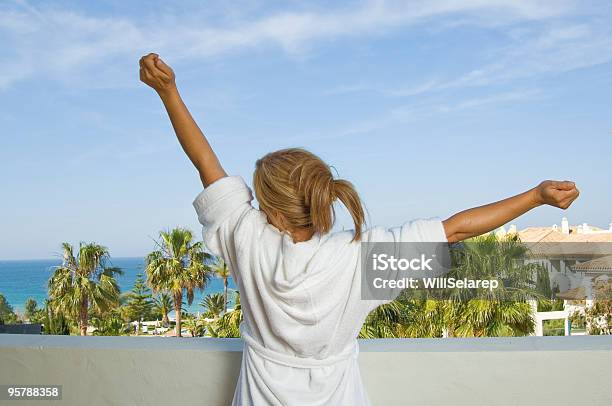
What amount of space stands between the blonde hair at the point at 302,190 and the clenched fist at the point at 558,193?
0.29 m

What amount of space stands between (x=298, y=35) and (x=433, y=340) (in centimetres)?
6981

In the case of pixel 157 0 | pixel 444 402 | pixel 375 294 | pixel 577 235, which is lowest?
pixel 444 402

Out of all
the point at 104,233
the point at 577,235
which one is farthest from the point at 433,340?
the point at 104,233

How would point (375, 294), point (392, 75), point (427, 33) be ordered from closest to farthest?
point (375, 294) → point (427, 33) → point (392, 75)

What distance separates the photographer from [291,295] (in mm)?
1015

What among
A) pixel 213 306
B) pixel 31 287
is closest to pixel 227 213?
pixel 213 306

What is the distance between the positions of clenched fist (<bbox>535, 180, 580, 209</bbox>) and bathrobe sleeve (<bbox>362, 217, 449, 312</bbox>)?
0.17 meters

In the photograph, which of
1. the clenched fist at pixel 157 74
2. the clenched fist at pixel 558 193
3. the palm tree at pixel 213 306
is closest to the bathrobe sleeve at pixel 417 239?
the clenched fist at pixel 558 193

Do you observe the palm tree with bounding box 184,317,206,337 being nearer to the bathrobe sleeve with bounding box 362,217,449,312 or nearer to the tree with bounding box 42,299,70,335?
the tree with bounding box 42,299,70,335

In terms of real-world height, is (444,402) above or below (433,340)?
below

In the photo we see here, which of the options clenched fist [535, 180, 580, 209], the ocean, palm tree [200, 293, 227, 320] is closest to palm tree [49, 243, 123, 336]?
palm tree [200, 293, 227, 320]

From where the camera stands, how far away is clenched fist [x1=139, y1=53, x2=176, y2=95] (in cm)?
107

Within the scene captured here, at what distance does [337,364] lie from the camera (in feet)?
3.57

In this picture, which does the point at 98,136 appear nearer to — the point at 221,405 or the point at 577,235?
the point at 577,235
